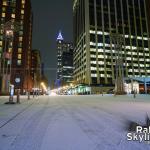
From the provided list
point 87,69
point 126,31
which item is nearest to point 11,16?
point 87,69

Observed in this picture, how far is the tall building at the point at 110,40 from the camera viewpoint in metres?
124

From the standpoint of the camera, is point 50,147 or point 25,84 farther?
point 25,84

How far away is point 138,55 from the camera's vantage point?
14125 cm

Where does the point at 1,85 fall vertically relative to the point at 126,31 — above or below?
below

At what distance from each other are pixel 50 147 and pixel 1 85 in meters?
73.5

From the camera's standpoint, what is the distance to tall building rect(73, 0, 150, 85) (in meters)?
124

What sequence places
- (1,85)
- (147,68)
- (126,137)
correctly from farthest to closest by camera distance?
(147,68) → (1,85) → (126,137)

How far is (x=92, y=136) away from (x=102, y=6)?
146598mm

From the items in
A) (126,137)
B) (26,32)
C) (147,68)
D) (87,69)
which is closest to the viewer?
(126,137)

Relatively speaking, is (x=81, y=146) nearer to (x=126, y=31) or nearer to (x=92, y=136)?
(x=92, y=136)

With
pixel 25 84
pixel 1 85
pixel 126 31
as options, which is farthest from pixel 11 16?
pixel 126 31

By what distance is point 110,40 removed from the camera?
5320 inches

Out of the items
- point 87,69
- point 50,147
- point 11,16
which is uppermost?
point 11,16

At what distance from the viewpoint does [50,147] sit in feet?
16.0
